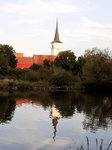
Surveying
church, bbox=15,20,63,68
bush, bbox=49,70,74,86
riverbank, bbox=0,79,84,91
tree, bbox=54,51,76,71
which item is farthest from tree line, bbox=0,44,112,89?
church, bbox=15,20,63,68

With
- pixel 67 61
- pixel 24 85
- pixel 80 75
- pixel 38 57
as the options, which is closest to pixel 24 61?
pixel 38 57

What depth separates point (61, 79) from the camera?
5794 centimetres

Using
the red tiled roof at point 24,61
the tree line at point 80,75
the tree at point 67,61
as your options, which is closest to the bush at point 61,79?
the tree line at point 80,75

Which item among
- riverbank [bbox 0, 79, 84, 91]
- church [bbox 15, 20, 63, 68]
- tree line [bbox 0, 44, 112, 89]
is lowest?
riverbank [bbox 0, 79, 84, 91]

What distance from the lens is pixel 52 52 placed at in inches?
4909

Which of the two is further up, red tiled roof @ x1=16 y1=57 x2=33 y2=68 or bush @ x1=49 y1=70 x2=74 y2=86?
red tiled roof @ x1=16 y1=57 x2=33 y2=68

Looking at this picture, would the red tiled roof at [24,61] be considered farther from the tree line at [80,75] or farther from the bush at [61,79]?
the bush at [61,79]

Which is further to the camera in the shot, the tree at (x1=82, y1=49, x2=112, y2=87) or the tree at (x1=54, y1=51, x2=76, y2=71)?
the tree at (x1=54, y1=51, x2=76, y2=71)

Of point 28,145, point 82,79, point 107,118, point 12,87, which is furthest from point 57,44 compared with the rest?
point 28,145

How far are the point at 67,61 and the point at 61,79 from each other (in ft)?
46.8

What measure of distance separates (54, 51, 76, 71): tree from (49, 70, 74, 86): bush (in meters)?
11.9

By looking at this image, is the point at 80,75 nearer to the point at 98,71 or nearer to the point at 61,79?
the point at 61,79

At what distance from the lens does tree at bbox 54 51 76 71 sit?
2809 inches

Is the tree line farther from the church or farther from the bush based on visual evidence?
the church
